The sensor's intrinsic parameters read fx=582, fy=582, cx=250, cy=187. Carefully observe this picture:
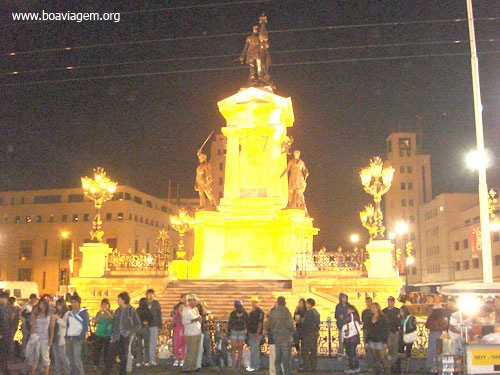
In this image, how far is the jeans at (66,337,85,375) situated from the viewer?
12836 mm

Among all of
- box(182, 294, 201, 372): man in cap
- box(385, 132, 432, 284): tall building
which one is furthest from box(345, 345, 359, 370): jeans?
box(385, 132, 432, 284): tall building

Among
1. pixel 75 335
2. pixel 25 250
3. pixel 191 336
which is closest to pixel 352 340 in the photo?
pixel 191 336

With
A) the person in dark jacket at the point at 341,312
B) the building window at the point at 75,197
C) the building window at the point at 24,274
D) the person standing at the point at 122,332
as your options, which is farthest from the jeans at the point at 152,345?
the building window at the point at 75,197

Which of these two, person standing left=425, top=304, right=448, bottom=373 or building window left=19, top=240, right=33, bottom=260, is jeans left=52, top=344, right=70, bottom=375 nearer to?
person standing left=425, top=304, right=448, bottom=373

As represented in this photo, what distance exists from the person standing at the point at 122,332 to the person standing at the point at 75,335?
0.64 m

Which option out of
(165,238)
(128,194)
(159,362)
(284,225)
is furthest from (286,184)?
(128,194)

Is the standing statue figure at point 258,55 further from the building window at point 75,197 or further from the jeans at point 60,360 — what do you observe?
the building window at point 75,197

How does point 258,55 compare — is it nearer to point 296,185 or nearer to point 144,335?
point 296,185

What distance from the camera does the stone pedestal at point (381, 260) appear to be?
25984 millimetres

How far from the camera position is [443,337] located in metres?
12.0

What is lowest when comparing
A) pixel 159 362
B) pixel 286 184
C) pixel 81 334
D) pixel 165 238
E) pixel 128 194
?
pixel 159 362

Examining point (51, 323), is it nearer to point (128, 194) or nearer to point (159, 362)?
point (159, 362)

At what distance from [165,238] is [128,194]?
45.8m

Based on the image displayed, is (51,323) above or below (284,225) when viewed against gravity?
below
